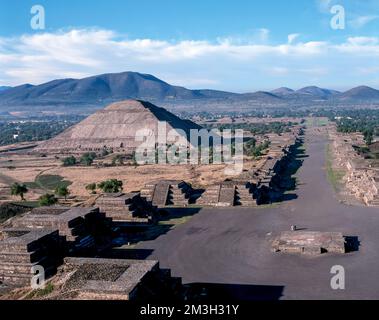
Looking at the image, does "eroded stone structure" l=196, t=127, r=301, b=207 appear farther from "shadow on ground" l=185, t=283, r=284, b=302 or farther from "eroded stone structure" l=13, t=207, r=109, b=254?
"shadow on ground" l=185, t=283, r=284, b=302

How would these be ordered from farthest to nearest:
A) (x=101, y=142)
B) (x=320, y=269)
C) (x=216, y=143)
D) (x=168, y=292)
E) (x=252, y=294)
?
1. (x=101, y=142)
2. (x=216, y=143)
3. (x=320, y=269)
4. (x=252, y=294)
5. (x=168, y=292)

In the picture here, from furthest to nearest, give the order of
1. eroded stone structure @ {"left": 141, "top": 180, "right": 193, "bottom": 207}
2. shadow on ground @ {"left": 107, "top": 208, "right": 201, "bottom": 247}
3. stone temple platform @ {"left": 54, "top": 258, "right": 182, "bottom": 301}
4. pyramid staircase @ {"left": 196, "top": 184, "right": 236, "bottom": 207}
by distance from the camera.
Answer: eroded stone structure @ {"left": 141, "top": 180, "right": 193, "bottom": 207} < pyramid staircase @ {"left": 196, "top": 184, "right": 236, "bottom": 207} < shadow on ground @ {"left": 107, "top": 208, "right": 201, "bottom": 247} < stone temple platform @ {"left": 54, "top": 258, "right": 182, "bottom": 301}

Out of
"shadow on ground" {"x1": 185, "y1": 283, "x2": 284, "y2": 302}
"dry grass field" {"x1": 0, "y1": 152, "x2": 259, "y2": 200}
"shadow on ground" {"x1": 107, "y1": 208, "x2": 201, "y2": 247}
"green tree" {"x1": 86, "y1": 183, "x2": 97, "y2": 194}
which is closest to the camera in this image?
"shadow on ground" {"x1": 185, "y1": 283, "x2": 284, "y2": 302}

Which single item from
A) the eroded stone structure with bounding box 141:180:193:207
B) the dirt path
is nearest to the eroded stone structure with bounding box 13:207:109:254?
the dirt path
